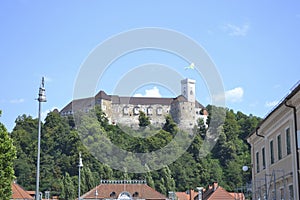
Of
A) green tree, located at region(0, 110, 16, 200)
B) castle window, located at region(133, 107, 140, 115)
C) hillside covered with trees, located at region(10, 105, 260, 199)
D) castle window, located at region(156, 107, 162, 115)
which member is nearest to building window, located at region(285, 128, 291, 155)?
green tree, located at region(0, 110, 16, 200)

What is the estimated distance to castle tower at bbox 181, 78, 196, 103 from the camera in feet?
616

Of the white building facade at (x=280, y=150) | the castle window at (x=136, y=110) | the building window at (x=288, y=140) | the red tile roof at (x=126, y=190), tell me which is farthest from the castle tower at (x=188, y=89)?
the building window at (x=288, y=140)

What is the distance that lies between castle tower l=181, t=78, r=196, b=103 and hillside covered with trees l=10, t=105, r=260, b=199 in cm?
3520

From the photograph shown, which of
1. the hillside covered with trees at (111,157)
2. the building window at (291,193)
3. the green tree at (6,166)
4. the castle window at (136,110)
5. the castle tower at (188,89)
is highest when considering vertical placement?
Answer: the castle tower at (188,89)

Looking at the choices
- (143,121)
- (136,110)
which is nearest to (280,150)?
(143,121)

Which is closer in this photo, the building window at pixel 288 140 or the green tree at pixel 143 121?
the building window at pixel 288 140

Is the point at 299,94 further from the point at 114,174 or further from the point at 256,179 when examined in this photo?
the point at 114,174

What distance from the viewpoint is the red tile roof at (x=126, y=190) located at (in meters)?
94.6

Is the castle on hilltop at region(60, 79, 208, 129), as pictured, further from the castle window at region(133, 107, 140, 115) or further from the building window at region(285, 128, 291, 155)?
the building window at region(285, 128, 291, 155)

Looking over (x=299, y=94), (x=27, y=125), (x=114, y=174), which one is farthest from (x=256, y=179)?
(x=27, y=125)

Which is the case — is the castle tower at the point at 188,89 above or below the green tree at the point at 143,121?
above

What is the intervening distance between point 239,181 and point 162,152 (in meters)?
23.0

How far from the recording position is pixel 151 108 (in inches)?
7456

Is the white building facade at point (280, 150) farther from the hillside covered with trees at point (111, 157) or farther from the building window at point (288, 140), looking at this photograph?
the hillside covered with trees at point (111, 157)
